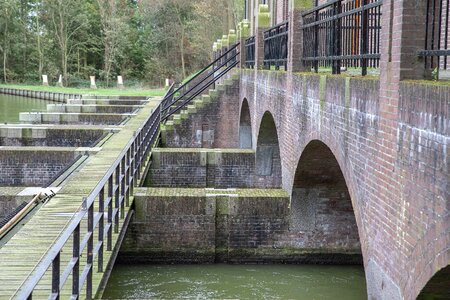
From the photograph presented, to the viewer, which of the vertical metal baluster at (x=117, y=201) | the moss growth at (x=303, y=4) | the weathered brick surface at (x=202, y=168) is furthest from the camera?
the weathered brick surface at (x=202, y=168)

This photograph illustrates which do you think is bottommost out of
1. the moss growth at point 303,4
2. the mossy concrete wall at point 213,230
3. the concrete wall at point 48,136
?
the mossy concrete wall at point 213,230

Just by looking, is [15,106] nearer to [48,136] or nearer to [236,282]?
[48,136]

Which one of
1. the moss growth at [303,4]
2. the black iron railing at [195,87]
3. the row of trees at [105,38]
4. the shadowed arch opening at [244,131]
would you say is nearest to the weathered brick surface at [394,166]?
the moss growth at [303,4]

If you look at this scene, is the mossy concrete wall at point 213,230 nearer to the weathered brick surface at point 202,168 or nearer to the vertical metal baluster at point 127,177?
the vertical metal baluster at point 127,177

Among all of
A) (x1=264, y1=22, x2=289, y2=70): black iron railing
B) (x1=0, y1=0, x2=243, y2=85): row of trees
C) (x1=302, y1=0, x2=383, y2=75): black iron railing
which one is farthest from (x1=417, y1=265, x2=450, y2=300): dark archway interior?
(x1=0, y1=0, x2=243, y2=85): row of trees

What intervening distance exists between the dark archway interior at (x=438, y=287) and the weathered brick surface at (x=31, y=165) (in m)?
11.5

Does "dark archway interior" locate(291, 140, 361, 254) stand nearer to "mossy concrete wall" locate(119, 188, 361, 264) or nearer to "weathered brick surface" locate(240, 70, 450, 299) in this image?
"mossy concrete wall" locate(119, 188, 361, 264)

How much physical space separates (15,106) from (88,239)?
42.5 m

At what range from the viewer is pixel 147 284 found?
1179 cm

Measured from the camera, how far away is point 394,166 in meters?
6.02

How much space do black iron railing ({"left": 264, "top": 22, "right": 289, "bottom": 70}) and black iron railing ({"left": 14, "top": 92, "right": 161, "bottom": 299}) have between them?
10.7 feet

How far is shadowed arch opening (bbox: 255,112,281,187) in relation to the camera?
17281 millimetres

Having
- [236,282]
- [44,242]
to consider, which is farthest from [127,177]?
[44,242]

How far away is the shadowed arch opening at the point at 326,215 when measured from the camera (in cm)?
1209
